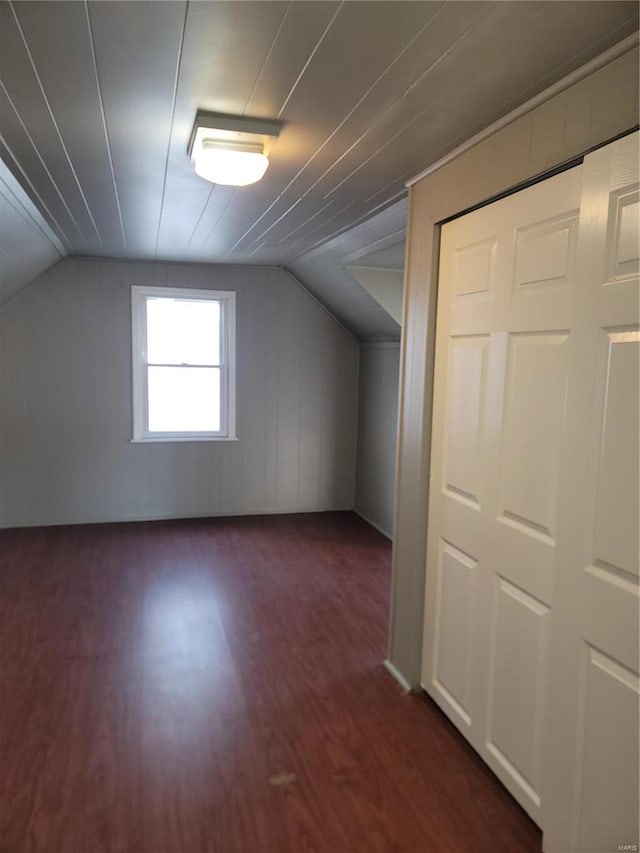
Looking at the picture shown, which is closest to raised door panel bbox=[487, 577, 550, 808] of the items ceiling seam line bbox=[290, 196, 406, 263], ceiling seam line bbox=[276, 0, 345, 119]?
ceiling seam line bbox=[276, 0, 345, 119]

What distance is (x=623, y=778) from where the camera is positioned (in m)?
1.38

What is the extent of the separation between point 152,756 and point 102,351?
3.44 m

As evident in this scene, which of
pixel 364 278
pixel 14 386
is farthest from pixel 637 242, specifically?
pixel 14 386

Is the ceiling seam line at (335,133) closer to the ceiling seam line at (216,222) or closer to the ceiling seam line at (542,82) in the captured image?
the ceiling seam line at (216,222)

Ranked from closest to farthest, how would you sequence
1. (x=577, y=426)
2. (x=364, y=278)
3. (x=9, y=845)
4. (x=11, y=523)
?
1. (x=577, y=426)
2. (x=9, y=845)
3. (x=364, y=278)
4. (x=11, y=523)

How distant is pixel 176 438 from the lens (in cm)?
501

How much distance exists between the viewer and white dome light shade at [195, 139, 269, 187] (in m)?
1.98

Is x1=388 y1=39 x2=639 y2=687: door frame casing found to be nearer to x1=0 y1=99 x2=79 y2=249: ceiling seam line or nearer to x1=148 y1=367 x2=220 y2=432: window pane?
x1=0 y1=99 x2=79 y2=249: ceiling seam line

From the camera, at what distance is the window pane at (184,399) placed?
196 inches

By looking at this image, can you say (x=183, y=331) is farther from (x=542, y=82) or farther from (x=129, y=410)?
(x=542, y=82)

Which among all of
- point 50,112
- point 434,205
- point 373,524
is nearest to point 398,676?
point 434,205

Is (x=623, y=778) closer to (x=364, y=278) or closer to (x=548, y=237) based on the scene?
(x=548, y=237)

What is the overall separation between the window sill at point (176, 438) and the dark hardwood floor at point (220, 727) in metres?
A: 1.30

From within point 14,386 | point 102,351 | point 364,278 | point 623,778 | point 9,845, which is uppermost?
point 364,278
